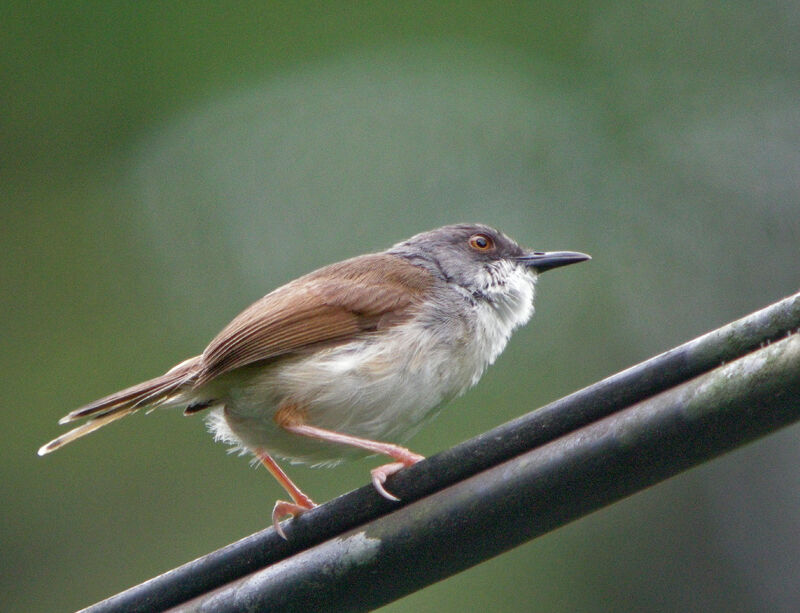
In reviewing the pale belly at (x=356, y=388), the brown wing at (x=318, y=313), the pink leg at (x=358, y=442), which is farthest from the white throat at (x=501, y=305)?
the pink leg at (x=358, y=442)

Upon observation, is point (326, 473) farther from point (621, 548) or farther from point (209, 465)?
point (621, 548)

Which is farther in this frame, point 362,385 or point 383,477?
point 362,385

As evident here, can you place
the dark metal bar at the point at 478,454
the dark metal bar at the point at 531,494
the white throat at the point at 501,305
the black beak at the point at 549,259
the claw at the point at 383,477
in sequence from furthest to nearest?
1. the black beak at the point at 549,259
2. the white throat at the point at 501,305
3. the claw at the point at 383,477
4. the dark metal bar at the point at 478,454
5. the dark metal bar at the point at 531,494

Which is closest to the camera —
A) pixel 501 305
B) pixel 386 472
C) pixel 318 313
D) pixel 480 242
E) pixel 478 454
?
pixel 478 454

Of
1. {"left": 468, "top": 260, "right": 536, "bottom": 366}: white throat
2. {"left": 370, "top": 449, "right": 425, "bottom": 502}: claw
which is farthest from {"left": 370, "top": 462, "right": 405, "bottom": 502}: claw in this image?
{"left": 468, "top": 260, "right": 536, "bottom": 366}: white throat

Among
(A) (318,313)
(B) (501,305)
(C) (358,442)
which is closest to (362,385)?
(C) (358,442)

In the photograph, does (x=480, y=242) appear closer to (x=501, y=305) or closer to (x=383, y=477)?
(x=501, y=305)

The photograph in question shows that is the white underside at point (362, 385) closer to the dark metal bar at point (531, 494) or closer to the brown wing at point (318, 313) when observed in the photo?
the brown wing at point (318, 313)
